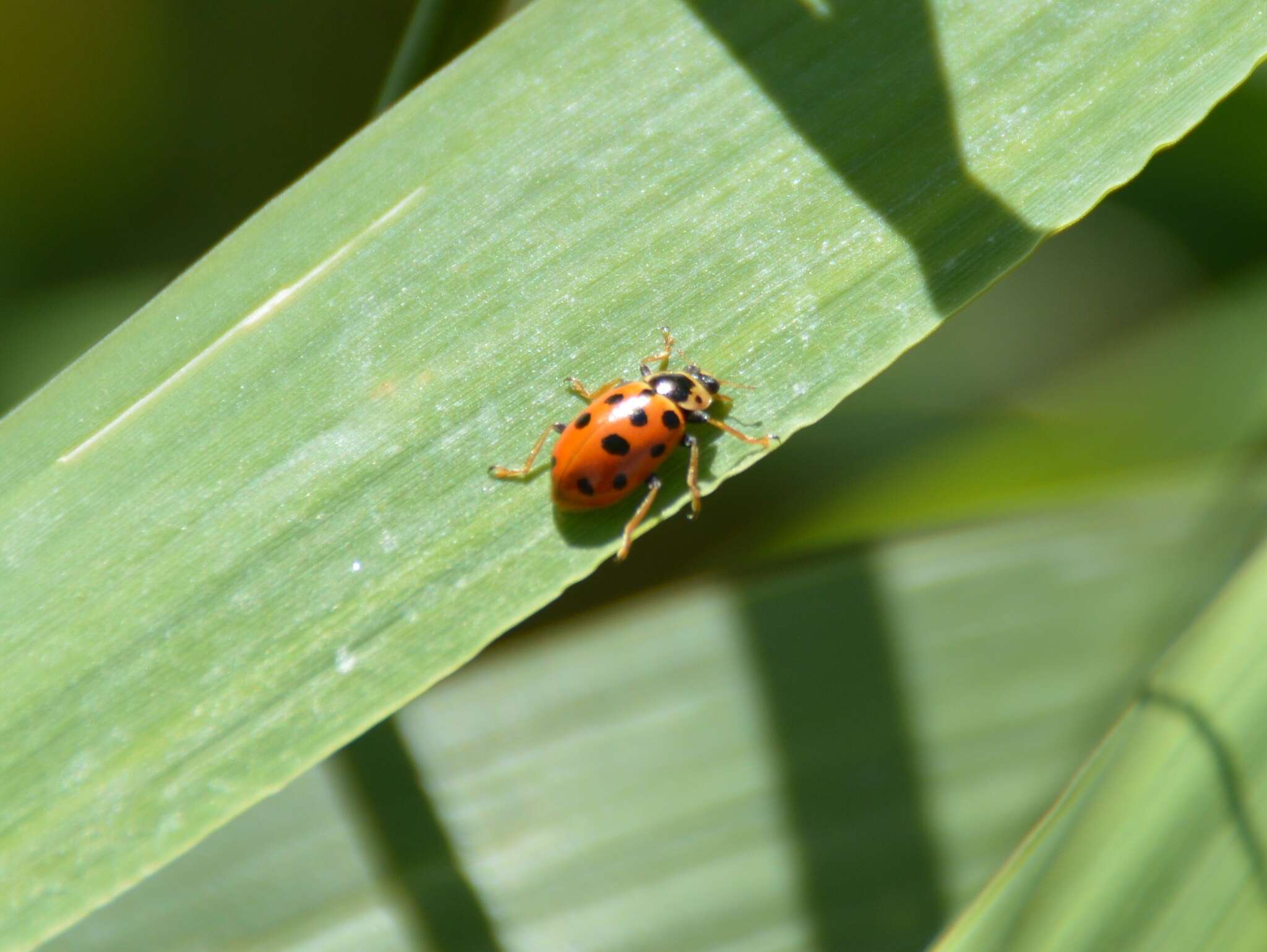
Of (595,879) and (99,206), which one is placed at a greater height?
(99,206)

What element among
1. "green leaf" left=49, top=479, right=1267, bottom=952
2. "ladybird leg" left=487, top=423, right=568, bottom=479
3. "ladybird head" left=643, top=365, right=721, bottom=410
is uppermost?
"ladybird leg" left=487, top=423, right=568, bottom=479

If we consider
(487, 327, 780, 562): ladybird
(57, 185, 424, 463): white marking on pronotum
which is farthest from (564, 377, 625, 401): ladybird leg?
(57, 185, 424, 463): white marking on pronotum

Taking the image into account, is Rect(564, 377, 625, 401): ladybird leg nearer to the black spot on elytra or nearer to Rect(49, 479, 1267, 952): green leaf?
the black spot on elytra

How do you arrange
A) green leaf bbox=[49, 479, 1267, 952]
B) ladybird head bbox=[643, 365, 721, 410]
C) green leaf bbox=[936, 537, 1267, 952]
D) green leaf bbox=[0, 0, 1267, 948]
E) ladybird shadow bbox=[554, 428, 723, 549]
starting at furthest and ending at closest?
green leaf bbox=[49, 479, 1267, 952], ladybird head bbox=[643, 365, 721, 410], ladybird shadow bbox=[554, 428, 723, 549], green leaf bbox=[0, 0, 1267, 948], green leaf bbox=[936, 537, 1267, 952]

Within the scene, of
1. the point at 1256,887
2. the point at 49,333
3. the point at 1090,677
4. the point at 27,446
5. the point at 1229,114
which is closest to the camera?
the point at 1256,887

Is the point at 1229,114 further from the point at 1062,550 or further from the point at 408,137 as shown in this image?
the point at 408,137

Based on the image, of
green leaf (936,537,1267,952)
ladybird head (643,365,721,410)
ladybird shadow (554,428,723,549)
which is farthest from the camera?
ladybird head (643,365,721,410)

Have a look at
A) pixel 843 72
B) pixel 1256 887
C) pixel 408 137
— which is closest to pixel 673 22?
pixel 843 72

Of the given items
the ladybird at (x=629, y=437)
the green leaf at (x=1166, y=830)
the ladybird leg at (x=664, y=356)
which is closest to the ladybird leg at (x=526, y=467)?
the ladybird at (x=629, y=437)
